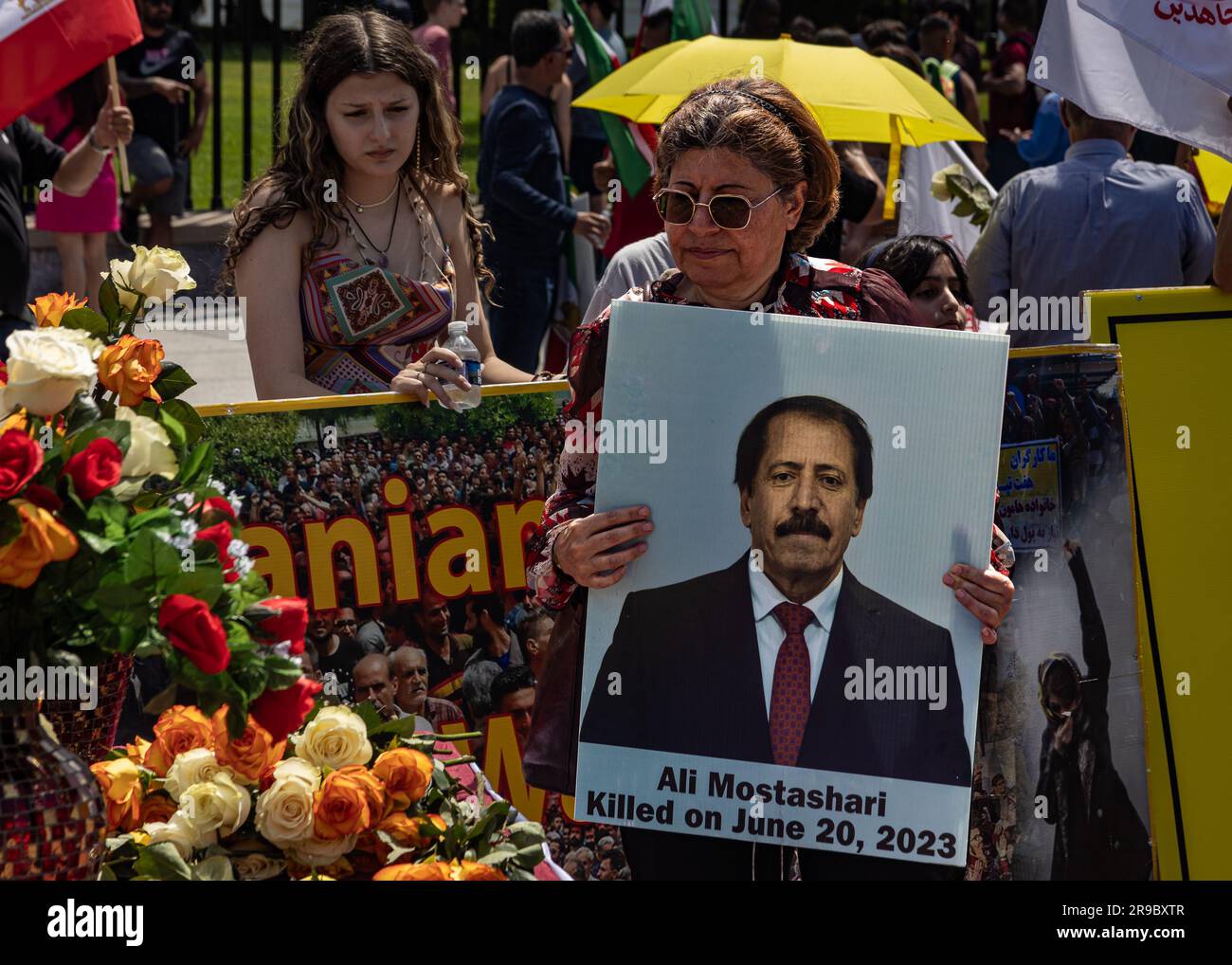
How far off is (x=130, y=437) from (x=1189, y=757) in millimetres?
2767

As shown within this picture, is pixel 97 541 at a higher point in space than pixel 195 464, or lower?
lower

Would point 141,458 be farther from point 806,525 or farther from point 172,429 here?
point 806,525

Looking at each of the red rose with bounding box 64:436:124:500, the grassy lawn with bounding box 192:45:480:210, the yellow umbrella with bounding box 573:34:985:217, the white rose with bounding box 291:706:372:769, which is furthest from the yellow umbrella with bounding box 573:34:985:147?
the grassy lawn with bounding box 192:45:480:210

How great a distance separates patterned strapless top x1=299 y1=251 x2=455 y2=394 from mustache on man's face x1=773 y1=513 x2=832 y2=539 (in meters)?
1.66

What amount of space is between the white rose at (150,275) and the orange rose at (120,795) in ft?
2.22

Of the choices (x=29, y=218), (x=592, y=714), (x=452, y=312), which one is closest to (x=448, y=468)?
(x=452, y=312)

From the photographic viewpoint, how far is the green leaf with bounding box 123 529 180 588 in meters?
1.70

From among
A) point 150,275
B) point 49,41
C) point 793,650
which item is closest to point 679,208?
point 793,650

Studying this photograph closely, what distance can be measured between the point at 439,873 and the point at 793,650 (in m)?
0.72

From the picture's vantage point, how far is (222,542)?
1.83 metres

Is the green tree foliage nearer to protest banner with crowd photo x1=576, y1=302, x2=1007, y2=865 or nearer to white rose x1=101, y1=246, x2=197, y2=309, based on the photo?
white rose x1=101, y1=246, x2=197, y2=309

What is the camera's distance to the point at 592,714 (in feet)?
7.86

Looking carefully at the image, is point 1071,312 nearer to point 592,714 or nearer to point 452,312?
point 452,312

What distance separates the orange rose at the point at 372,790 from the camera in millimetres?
2027
